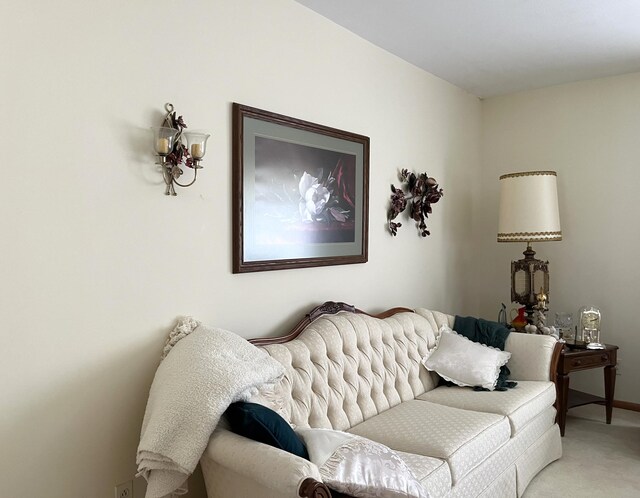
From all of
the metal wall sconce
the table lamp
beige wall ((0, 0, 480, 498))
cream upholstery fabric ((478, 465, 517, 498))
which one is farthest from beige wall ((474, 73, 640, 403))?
the metal wall sconce

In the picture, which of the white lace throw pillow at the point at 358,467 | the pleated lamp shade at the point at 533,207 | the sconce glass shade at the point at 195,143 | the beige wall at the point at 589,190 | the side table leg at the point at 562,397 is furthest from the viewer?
the beige wall at the point at 589,190

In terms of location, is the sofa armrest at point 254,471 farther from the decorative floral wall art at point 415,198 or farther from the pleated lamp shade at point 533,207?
the pleated lamp shade at point 533,207

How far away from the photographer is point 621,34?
134 inches

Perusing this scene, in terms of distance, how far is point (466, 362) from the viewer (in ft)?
10.6

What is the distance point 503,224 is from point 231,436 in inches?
118

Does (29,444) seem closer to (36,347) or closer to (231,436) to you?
(36,347)

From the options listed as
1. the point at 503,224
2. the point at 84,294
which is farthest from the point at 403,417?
the point at 503,224

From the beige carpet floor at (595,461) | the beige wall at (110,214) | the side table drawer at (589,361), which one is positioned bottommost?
the beige carpet floor at (595,461)

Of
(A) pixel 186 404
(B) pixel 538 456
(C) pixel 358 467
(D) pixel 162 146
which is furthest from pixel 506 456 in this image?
(D) pixel 162 146

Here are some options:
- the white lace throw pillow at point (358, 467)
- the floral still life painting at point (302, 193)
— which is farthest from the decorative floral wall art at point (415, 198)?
the white lace throw pillow at point (358, 467)

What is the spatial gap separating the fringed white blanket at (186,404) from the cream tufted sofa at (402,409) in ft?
0.29

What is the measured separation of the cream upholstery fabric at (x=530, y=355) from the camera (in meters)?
3.34

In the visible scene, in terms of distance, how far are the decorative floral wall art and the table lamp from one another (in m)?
0.54

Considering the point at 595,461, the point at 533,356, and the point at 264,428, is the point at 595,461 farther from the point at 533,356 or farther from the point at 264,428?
the point at 264,428
